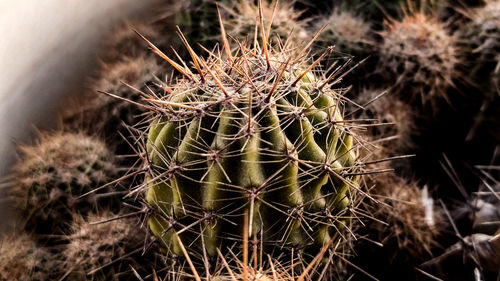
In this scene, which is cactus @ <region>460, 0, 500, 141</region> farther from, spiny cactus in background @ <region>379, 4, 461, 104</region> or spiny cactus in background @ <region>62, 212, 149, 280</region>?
spiny cactus in background @ <region>62, 212, 149, 280</region>

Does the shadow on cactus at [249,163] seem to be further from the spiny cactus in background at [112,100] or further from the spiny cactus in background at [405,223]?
the spiny cactus in background at [112,100]

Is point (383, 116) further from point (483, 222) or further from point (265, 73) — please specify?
point (265, 73)

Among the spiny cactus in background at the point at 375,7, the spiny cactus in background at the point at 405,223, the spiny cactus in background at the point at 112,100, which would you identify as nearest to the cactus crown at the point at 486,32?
the spiny cactus in background at the point at 375,7

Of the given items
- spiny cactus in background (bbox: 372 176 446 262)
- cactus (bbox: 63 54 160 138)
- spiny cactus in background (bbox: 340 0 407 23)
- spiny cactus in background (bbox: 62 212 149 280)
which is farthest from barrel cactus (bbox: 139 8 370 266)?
spiny cactus in background (bbox: 340 0 407 23)

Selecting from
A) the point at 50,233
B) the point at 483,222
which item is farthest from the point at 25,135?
the point at 483,222

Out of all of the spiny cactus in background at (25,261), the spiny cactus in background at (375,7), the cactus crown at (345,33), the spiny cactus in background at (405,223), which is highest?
the spiny cactus in background at (25,261)
